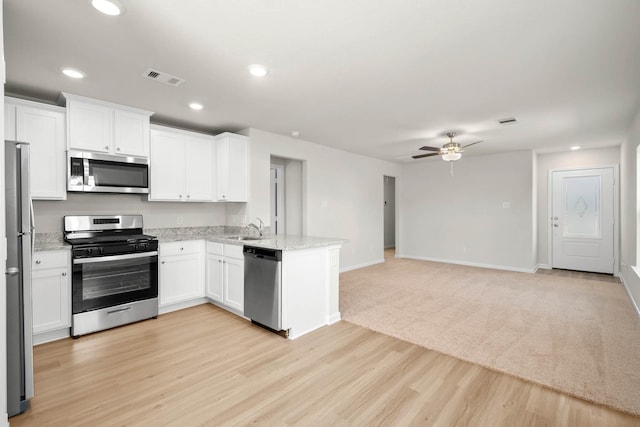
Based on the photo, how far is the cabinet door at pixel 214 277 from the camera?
3782 mm

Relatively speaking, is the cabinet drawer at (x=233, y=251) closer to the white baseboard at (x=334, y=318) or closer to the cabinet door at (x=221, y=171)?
the cabinet door at (x=221, y=171)

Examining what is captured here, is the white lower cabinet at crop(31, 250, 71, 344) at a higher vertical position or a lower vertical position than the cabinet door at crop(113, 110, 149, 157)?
lower

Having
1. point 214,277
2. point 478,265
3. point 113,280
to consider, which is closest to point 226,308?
point 214,277

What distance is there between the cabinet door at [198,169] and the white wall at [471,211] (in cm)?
519

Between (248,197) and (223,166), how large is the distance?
56 cm

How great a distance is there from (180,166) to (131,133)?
664 millimetres

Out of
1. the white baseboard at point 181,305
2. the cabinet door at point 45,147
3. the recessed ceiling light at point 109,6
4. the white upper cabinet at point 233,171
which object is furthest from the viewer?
the white upper cabinet at point 233,171

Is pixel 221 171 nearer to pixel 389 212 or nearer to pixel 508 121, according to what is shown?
pixel 508 121

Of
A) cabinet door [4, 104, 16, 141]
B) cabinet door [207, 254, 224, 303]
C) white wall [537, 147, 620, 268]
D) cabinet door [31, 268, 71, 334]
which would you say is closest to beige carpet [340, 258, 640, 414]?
white wall [537, 147, 620, 268]

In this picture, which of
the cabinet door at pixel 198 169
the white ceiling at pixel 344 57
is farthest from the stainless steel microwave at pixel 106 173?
the white ceiling at pixel 344 57

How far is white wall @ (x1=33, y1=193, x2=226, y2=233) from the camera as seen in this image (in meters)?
3.32

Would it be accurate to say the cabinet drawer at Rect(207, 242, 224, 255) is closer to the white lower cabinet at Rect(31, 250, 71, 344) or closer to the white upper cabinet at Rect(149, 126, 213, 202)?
the white upper cabinet at Rect(149, 126, 213, 202)

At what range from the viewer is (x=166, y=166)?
12.8 ft

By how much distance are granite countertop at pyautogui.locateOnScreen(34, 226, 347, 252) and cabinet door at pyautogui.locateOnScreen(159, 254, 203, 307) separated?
26 centimetres
